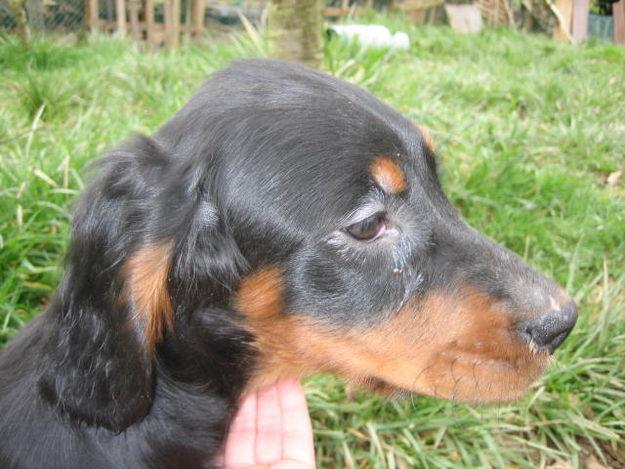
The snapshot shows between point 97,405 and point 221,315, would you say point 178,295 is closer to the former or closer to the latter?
point 221,315

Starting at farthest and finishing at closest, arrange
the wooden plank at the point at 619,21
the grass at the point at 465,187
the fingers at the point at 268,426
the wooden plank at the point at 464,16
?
1. the wooden plank at the point at 619,21
2. the wooden plank at the point at 464,16
3. the grass at the point at 465,187
4. the fingers at the point at 268,426

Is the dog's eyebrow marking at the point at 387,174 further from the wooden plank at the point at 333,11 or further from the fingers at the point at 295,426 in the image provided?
the wooden plank at the point at 333,11

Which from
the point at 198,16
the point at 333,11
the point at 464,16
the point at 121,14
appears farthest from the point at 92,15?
the point at 464,16

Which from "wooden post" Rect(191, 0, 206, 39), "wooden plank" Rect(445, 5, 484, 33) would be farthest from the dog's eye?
"wooden plank" Rect(445, 5, 484, 33)

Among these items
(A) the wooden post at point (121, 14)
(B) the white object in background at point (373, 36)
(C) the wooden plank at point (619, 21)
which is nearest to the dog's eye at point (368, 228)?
(B) the white object in background at point (373, 36)

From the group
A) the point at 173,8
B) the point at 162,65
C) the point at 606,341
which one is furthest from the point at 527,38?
the point at 606,341

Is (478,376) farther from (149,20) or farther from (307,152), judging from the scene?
(149,20)
